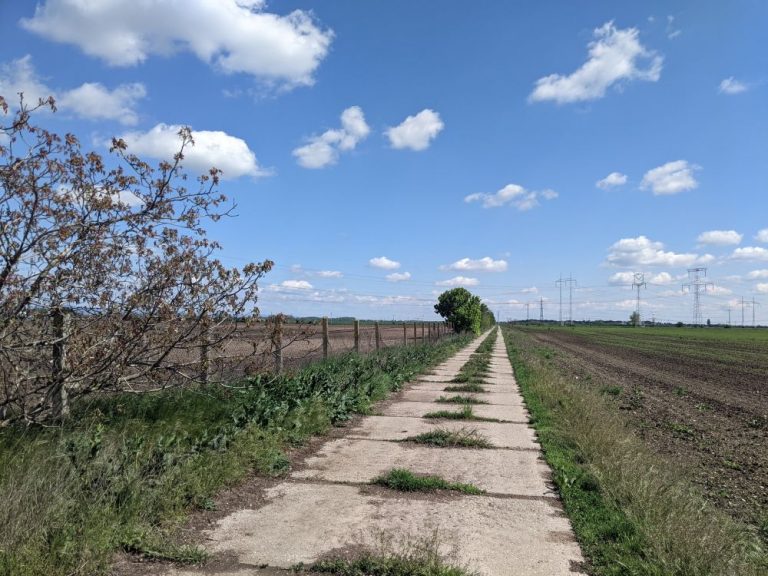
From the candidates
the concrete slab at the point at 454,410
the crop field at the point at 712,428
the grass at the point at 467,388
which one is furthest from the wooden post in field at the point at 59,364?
the grass at the point at 467,388

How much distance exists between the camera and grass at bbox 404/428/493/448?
748cm

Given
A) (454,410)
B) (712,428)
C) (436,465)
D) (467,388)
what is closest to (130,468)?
(436,465)

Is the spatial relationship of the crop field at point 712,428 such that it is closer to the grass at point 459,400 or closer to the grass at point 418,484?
the grass at point 418,484

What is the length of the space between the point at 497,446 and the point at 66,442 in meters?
5.03

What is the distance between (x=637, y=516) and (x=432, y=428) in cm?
416

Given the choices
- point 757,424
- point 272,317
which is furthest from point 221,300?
point 757,424

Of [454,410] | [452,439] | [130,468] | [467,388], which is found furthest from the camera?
[467,388]

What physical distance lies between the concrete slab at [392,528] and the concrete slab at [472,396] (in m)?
5.89

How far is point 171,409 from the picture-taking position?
6680 mm

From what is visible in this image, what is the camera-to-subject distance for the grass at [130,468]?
3473mm

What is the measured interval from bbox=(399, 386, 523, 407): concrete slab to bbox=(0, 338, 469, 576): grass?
165 inches

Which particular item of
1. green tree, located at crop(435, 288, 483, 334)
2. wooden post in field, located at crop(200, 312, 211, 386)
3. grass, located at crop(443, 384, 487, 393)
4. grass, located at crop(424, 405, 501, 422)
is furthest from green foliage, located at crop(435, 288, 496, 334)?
wooden post in field, located at crop(200, 312, 211, 386)

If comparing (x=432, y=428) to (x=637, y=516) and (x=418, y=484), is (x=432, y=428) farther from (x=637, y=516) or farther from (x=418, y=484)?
(x=637, y=516)

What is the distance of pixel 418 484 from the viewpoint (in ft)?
18.2
